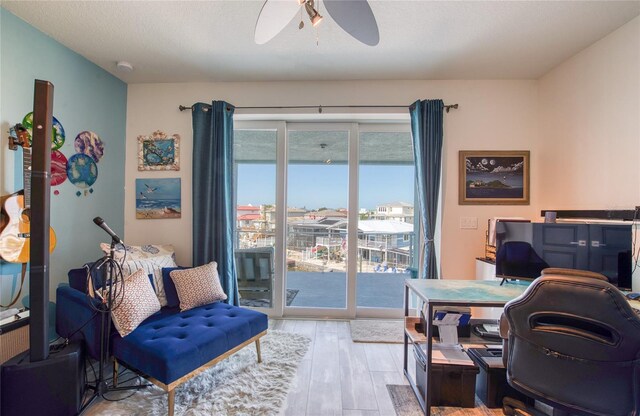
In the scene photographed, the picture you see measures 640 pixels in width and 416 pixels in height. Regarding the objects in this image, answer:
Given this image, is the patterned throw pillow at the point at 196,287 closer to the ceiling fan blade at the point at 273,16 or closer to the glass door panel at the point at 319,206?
the glass door panel at the point at 319,206

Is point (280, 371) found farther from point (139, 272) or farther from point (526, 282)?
point (526, 282)

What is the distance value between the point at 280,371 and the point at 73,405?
1213 millimetres

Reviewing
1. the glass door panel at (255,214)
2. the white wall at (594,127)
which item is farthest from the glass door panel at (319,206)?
the white wall at (594,127)

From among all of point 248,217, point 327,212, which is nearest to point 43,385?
point 248,217

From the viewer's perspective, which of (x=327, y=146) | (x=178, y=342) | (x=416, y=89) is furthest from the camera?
(x=327, y=146)

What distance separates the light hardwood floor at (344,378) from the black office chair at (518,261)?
36.3 inches

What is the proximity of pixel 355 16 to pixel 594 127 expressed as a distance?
2164 mm

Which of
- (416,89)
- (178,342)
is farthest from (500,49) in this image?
(178,342)

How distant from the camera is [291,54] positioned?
226 centimetres

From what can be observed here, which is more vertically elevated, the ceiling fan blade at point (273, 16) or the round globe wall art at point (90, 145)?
the ceiling fan blade at point (273, 16)

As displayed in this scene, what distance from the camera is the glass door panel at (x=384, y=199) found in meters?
2.96

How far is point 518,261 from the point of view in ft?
6.39

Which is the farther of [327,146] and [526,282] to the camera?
[327,146]

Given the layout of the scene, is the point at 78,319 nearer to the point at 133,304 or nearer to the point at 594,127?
the point at 133,304
